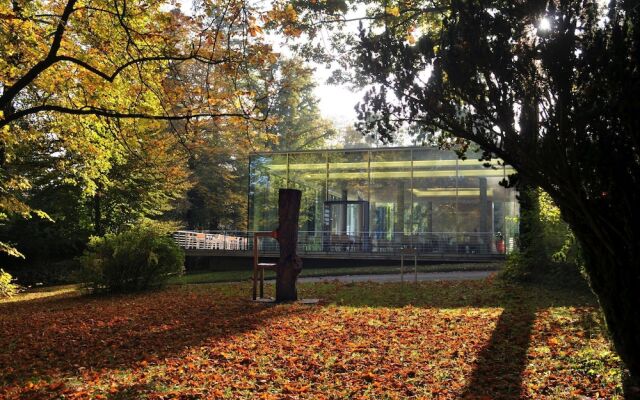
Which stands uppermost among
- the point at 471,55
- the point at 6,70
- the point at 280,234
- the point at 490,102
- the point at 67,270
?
the point at 6,70

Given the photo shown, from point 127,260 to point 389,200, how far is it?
14403 millimetres

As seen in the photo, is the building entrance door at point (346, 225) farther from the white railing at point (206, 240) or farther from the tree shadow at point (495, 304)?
the tree shadow at point (495, 304)

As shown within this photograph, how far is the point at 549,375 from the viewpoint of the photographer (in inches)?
207

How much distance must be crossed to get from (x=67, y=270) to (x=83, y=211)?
2732mm

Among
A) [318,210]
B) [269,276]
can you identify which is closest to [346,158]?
[318,210]

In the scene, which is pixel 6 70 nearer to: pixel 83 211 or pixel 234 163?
pixel 83 211

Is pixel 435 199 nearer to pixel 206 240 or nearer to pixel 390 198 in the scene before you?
pixel 390 198

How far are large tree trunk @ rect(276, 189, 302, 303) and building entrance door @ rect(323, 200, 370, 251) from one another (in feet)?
45.9

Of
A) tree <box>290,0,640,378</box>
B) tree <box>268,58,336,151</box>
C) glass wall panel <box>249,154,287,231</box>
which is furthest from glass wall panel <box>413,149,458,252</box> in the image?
tree <box>268,58,336,151</box>

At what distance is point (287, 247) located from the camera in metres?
11.1

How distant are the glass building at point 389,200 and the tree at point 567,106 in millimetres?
18312

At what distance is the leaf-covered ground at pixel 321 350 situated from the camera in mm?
5051

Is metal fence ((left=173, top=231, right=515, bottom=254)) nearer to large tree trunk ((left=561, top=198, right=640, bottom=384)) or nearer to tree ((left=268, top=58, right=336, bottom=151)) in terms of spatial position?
large tree trunk ((left=561, top=198, right=640, bottom=384))

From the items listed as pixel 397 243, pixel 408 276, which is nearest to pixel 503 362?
pixel 408 276
